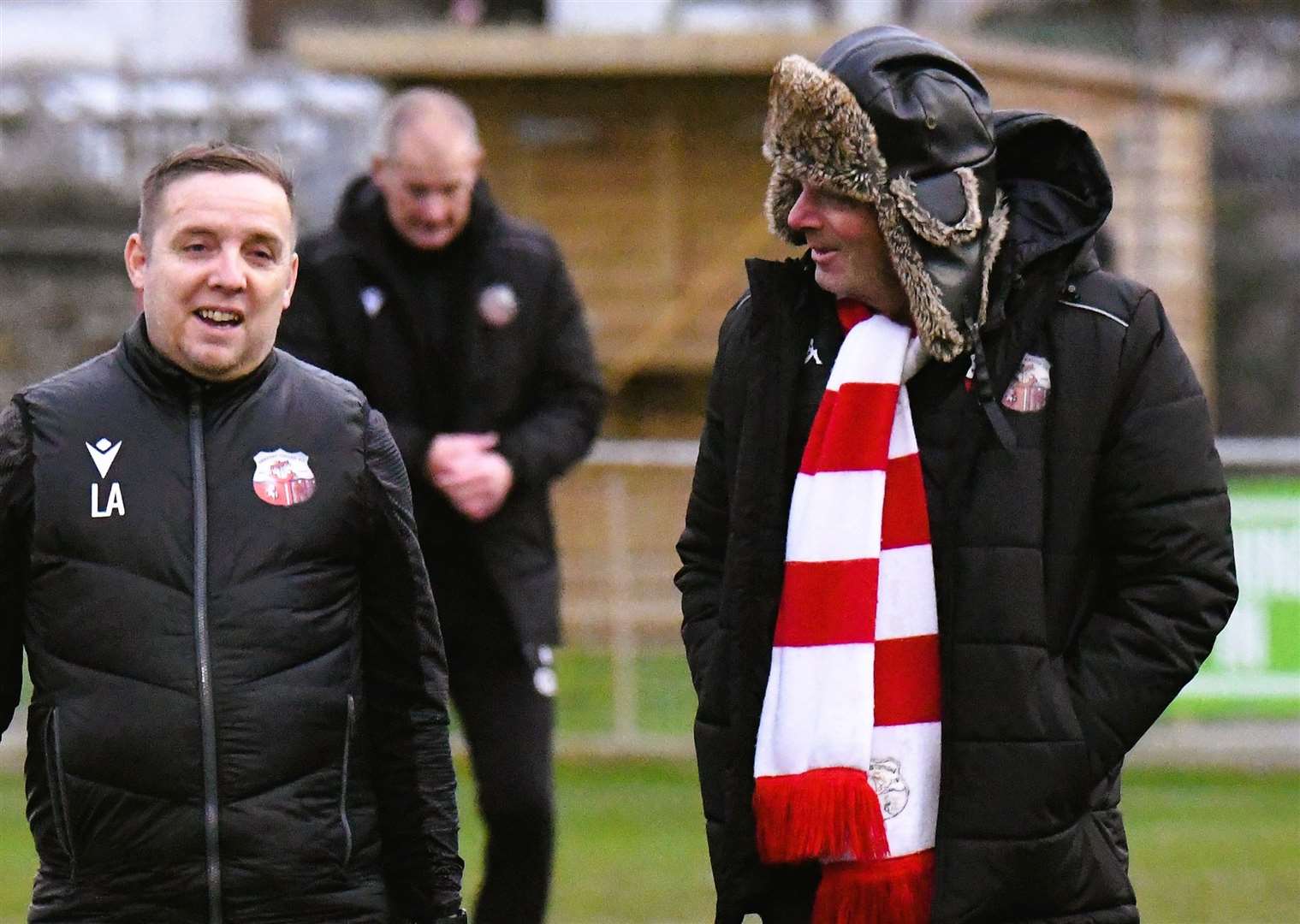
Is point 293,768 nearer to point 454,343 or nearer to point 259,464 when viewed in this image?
point 259,464

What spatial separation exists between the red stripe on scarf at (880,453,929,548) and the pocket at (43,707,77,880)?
1.24m

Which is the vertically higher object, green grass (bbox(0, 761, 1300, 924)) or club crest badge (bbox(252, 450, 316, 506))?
club crest badge (bbox(252, 450, 316, 506))

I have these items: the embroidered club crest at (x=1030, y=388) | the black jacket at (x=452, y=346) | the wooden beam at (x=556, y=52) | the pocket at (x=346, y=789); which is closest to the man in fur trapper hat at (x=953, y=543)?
the embroidered club crest at (x=1030, y=388)

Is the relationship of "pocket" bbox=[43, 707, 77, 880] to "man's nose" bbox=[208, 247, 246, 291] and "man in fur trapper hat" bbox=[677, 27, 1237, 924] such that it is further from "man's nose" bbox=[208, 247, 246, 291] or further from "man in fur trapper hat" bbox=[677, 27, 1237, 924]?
"man in fur trapper hat" bbox=[677, 27, 1237, 924]

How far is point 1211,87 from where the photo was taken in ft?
64.3

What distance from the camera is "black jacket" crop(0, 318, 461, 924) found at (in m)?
3.66

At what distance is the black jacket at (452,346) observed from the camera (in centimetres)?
604

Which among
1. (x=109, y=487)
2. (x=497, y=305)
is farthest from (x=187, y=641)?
(x=497, y=305)

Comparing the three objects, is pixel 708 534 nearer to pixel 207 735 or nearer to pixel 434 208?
pixel 207 735

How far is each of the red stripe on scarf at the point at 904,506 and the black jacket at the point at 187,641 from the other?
764mm

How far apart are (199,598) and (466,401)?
251 cm

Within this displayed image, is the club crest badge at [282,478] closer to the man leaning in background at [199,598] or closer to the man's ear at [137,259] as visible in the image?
the man leaning in background at [199,598]

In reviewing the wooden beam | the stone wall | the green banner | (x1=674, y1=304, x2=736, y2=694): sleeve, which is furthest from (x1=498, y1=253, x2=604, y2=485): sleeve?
the stone wall

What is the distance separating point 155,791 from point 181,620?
9.8 inches
